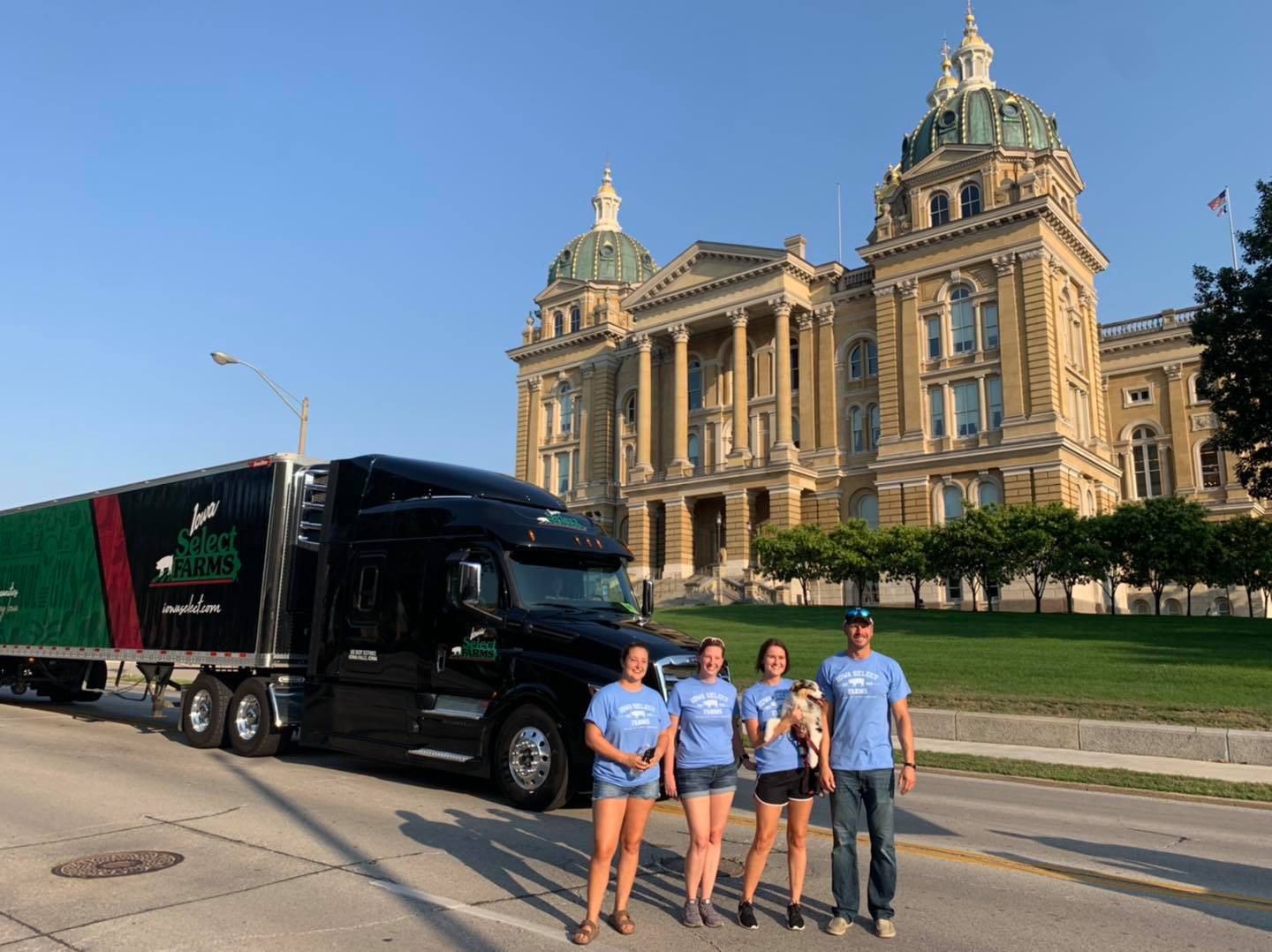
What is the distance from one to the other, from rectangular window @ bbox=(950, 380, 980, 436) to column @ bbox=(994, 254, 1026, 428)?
73.5 inches

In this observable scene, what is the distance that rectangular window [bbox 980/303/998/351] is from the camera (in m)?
49.2

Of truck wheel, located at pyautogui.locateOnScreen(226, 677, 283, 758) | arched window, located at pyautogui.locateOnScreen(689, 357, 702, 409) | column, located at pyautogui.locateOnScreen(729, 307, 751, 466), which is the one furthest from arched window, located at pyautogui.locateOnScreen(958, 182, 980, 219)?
truck wheel, located at pyautogui.locateOnScreen(226, 677, 283, 758)

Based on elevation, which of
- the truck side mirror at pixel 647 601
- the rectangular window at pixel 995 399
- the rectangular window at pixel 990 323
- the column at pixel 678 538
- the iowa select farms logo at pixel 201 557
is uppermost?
the rectangular window at pixel 990 323

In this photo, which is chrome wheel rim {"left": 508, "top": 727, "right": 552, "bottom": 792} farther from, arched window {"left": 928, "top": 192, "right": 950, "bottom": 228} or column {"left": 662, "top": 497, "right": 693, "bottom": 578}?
column {"left": 662, "top": 497, "right": 693, "bottom": 578}

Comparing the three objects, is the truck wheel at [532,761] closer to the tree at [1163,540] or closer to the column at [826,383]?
the tree at [1163,540]

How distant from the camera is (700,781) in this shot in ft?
17.8

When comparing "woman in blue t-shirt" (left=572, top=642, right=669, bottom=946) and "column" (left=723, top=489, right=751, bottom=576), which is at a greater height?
"column" (left=723, top=489, right=751, bottom=576)

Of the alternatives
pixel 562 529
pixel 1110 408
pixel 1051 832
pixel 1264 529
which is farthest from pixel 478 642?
pixel 1110 408

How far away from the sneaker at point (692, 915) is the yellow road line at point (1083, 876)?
981mm

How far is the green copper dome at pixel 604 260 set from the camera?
7500 cm

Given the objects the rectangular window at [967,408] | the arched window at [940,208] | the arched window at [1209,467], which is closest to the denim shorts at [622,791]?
the rectangular window at [967,408]

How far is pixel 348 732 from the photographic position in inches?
436

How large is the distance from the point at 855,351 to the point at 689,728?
54.0 m

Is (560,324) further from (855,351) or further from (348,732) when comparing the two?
(348,732)
